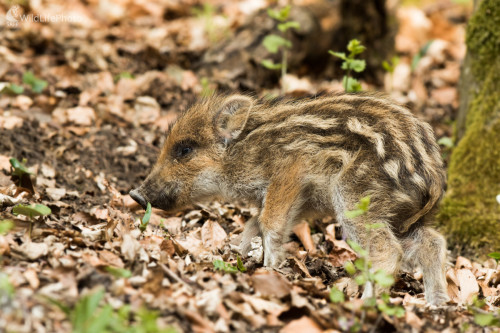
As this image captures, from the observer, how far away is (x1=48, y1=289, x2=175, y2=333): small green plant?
10.5ft

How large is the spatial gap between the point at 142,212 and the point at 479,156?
3604 millimetres

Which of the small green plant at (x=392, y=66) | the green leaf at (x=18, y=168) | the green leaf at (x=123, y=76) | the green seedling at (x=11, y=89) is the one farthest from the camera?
the green leaf at (x=123, y=76)

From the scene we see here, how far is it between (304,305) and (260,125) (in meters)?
2.29

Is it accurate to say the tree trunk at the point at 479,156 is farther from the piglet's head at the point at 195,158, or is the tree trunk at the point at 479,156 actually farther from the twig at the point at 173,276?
the twig at the point at 173,276

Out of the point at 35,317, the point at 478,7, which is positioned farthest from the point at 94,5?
the point at 35,317

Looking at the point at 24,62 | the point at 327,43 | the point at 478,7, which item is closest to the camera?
the point at 478,7

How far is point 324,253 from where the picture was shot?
6039 millimetres

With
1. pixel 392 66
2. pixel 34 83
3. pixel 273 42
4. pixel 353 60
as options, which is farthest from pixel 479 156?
pixel 34 83

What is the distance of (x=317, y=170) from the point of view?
5.36 metres

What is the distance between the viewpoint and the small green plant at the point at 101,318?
3.20 meters

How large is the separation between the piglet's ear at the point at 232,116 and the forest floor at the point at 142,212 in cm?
43

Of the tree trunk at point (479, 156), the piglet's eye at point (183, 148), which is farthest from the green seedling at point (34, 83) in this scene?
the tree trunk at point (479, 156)

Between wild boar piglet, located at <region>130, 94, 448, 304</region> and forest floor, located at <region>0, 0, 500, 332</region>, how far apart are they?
0.36 meters

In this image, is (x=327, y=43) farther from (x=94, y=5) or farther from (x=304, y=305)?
(x=304, y=305)
